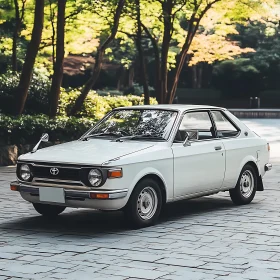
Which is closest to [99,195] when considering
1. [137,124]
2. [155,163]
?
[155,163]

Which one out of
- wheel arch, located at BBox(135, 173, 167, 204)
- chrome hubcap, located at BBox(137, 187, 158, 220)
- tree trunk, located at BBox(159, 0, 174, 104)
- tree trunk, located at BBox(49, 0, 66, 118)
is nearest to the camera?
chrome hubcap, located at BBox(137, 187, 158, 220)

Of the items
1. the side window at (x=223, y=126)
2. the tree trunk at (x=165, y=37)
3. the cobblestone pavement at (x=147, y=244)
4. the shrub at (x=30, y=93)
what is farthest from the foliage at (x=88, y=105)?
the cobblestone pavement at (x=147, y=244)

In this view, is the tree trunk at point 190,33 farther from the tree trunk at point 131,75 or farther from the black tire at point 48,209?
the tree trunk at point 131,75

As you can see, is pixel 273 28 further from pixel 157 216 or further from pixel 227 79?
pixel 157 216

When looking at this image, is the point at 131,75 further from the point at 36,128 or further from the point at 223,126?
the point at 223,126

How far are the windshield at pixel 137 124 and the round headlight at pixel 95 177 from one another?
120 centimetres

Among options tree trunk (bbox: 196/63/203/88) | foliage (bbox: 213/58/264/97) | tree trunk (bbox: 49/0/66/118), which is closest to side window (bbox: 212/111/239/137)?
tree trunk (bbox: 49/0/66/118)

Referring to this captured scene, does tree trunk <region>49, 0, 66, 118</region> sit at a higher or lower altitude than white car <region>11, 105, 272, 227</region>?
higher

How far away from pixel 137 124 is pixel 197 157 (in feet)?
3.03

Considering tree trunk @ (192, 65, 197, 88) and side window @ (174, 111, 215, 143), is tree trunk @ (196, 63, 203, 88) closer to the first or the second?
tree trunk @ (192, 65, 197, 88)

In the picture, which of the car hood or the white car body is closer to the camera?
the white car body

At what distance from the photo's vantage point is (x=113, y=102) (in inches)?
1059

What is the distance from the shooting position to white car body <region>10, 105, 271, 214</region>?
8.03m

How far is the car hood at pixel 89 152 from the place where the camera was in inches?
320
